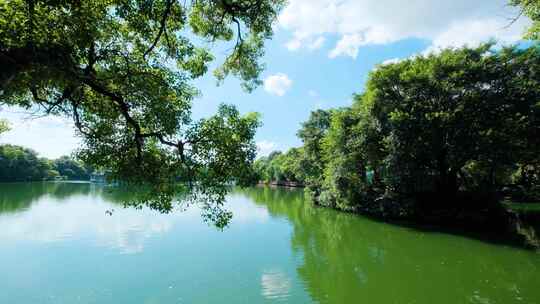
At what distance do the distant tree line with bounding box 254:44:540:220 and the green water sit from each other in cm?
473

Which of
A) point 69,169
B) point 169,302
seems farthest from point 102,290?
point 69,169

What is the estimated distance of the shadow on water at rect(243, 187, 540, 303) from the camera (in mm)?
8859

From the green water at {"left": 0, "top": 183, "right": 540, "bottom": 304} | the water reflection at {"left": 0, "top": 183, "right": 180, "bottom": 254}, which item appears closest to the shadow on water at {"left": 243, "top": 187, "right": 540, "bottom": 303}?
the green water at {"left": 0, "top": 183, "right": 540, "bottom": 304}

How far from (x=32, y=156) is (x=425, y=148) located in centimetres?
10917

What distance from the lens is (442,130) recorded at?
19359mm

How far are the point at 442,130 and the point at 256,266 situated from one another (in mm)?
15482

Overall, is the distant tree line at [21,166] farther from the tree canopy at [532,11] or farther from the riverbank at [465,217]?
the tree canopy at [532,11]

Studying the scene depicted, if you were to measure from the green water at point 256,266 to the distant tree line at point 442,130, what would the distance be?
473cm

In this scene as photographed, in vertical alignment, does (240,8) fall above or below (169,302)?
above

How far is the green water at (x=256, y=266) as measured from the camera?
9.02 m

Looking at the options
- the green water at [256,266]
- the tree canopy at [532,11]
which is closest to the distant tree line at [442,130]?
the green water at [256,266]

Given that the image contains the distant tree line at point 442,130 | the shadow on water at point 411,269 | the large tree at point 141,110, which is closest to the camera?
the large tree at point 141,110

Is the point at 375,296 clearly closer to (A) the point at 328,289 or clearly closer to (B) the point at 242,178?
(A) the point at 328,289

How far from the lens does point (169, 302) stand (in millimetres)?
8617
